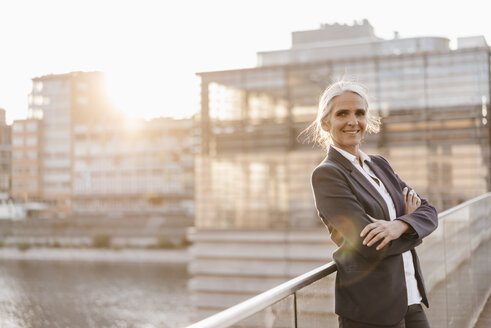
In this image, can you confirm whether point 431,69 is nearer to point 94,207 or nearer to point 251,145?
point 251,145

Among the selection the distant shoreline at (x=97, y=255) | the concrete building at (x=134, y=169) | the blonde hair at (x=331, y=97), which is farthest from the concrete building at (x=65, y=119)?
the blonde hair at (x=331, y=97)

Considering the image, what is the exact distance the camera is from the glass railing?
1646 mm

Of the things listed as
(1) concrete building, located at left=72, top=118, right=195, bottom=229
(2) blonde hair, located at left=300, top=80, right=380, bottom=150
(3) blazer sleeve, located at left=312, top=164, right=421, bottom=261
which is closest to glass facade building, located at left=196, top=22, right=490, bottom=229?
(2) blonde hair, located at left=300, top=80, right=380, bottom=150

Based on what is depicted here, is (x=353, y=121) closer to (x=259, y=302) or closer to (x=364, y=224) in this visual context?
(x=364, y=224)

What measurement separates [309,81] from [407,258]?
3048cm

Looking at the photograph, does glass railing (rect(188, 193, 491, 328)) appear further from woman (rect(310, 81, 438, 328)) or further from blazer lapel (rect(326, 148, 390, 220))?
blazer lapel (rect(326, 148, 390, 220))

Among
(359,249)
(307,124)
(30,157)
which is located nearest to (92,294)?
(30,157)

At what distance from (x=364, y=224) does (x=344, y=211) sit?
2.9 inches

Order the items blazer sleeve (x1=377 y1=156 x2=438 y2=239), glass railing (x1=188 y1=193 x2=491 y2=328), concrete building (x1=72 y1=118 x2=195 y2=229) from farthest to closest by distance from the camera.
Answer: concrete building (x1=72 y1=118 x2=195 y2=229) → blazer sleeve (x1=377 y1=156 x2=438 y2=239) → glass railing (x1=188 y1=193 x2=491 y2=328)

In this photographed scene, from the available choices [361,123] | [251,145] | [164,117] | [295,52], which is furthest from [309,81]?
[164,117]

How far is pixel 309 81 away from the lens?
106 ft

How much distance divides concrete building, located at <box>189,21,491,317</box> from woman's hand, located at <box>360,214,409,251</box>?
27.0 m

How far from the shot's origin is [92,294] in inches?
2613

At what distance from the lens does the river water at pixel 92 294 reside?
54.8 metres
